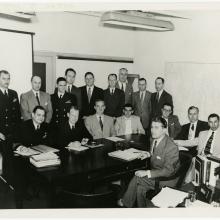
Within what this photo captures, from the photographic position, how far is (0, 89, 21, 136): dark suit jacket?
11.0 ft

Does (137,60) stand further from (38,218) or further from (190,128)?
(38,218)

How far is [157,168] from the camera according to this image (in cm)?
273

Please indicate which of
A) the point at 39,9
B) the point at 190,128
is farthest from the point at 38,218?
the point at 190,128

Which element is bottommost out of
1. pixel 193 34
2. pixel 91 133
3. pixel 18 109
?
pixel 91 133

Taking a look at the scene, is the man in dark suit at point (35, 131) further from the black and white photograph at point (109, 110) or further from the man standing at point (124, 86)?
the man standing at point (124, 86)

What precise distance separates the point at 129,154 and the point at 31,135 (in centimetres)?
103

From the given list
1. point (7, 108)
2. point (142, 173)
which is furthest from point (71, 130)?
point (142, 173)

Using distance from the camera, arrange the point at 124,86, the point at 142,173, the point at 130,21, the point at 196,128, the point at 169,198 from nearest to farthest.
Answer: the point at 169,198 → the point at 142,173 → the point at 130,21 → the point at 196,128 → the point at 124,86

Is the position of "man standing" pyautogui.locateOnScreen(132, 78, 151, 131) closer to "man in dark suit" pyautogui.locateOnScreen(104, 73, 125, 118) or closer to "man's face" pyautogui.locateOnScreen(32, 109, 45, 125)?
"man in dark suit" pyautogui.locateOnScreen(104, 73, 125, 118)

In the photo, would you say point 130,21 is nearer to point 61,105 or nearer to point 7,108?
point 61,105

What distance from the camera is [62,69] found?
469cm

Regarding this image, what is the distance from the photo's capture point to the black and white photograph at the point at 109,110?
7.31 feet

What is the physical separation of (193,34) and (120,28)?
1303 millimetres

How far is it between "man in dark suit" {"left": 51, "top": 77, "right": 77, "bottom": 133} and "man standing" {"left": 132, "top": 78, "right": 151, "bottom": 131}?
1096mm
